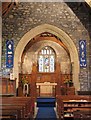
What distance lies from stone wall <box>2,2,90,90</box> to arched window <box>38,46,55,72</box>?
15.1ft

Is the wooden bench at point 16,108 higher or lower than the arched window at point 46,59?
lower

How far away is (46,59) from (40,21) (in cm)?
510

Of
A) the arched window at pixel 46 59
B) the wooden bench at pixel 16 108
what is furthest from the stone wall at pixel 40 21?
the wooden bench at pixel 16 108

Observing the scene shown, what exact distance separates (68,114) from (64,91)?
22.1ft

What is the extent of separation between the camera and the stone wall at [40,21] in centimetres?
1440

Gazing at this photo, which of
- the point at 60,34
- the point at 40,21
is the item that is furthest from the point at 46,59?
the point at 40,21

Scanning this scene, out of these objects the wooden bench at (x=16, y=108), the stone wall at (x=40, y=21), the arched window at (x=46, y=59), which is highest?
the stone wall at (x=40, y=21)

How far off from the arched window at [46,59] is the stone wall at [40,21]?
182 inches

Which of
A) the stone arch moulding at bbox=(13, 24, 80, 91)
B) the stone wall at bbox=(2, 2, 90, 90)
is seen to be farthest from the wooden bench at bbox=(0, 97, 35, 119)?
the stone wall at bbox=(2, 2, 90, 90)

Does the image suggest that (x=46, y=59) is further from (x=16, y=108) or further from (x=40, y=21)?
(x=16, y=108)

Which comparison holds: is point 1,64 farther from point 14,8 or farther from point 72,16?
point 72,16

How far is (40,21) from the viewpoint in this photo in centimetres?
1452

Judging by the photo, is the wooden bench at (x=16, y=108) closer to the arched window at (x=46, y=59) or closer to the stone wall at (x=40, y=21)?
the stone wall at (x=40, y=21)

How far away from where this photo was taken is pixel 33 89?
15453mm
